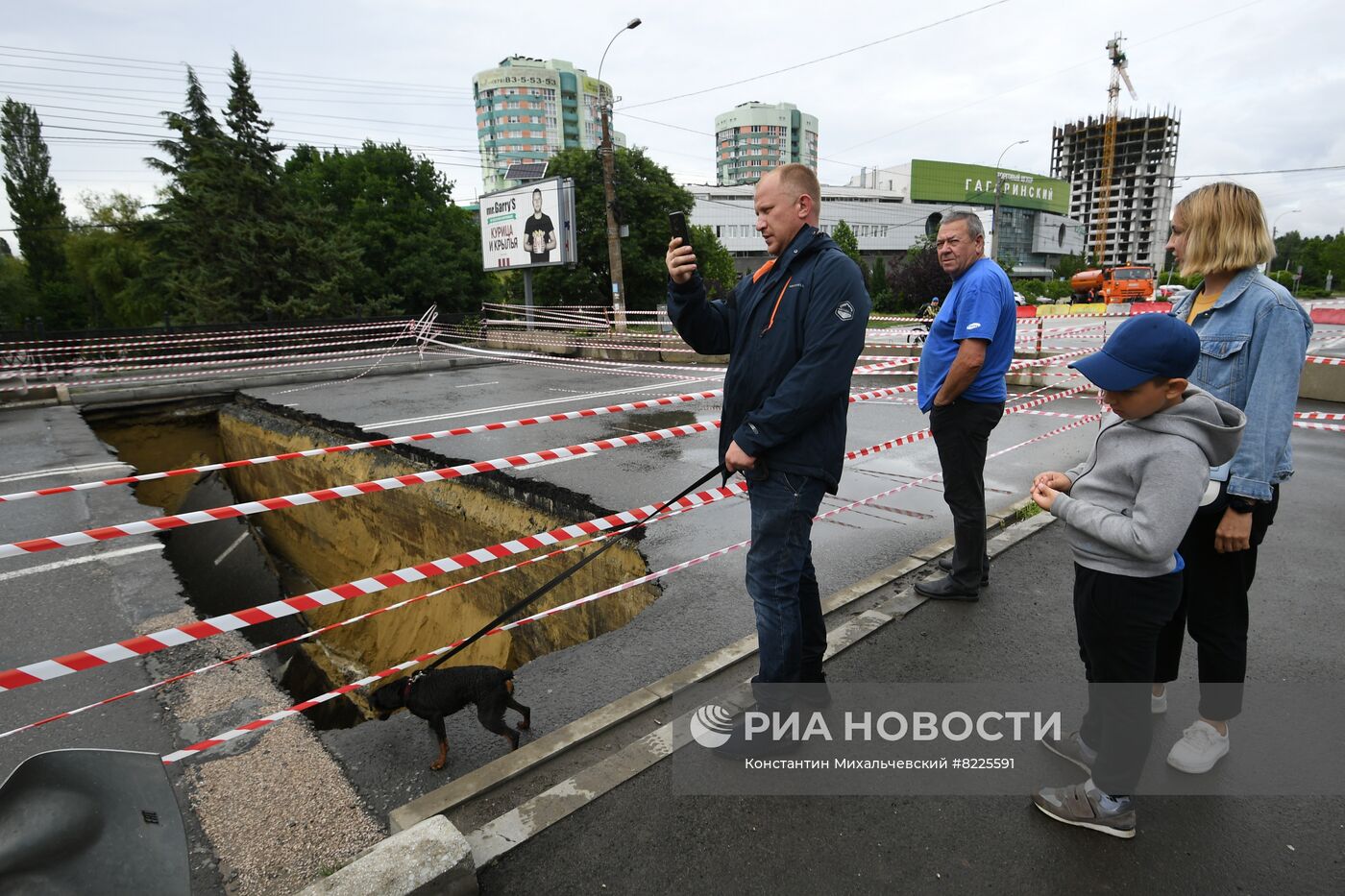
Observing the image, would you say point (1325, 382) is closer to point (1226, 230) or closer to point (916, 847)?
Answer: point (1226, 230)

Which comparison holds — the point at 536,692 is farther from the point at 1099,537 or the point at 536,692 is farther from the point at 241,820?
the point at 1099,537

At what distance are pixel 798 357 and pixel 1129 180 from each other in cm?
15993

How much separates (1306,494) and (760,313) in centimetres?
615

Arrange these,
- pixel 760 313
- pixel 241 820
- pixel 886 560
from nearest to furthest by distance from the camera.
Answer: pixel 241 820 < pixel 760 313 < pixel 886 560

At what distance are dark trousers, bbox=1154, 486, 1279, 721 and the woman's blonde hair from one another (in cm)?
79

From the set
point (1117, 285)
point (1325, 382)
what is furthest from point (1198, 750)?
point (1117, 285)

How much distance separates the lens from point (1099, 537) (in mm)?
1897

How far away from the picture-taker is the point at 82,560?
4.77 m

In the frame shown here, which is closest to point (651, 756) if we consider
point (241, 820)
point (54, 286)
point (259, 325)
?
point (241, 820)

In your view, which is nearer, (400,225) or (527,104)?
(400,225)

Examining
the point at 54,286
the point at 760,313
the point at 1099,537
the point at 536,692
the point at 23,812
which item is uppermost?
the point at 54,286

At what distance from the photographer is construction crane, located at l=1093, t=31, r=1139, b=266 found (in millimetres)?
104675

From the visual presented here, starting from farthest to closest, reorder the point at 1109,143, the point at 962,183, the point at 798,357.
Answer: the point at 1109,143, the point at 962,183, the point at 798,357

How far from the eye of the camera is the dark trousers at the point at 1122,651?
6.39 feet
